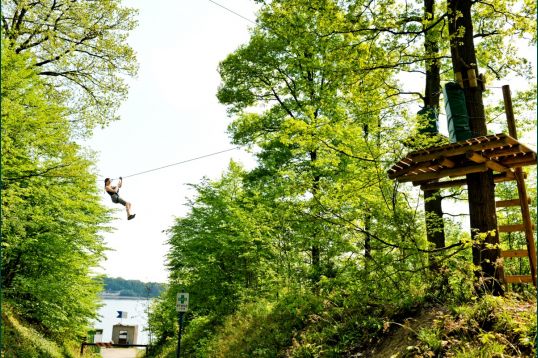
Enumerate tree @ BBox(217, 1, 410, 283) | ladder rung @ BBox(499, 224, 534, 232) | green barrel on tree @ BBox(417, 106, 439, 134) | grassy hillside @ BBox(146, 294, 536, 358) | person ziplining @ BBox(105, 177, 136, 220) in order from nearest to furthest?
1. grassy hillside @ BBox(146, 294, 536, 358)
2. ladder rung @ BBox(499, 224, 534, 232)
3. green barrel on tree @ BBox(417, 106, 439, 134)
4. person ziplining @ BBox(105, 177, 136, 220)
5. tree @ BBox(217, 1, 410, 283)

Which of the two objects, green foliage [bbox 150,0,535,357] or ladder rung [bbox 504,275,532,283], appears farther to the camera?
green foliage [bbox 150,0,535,357]

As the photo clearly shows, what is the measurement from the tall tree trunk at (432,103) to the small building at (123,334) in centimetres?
2957

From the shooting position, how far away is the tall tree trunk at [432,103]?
9148 millimetres

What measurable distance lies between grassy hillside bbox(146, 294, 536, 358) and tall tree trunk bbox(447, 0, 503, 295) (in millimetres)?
524

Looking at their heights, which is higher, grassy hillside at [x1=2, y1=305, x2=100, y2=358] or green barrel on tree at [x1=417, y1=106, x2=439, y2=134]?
green barrel on tree at [x1=417, y1=106, x2=439, y2=134]

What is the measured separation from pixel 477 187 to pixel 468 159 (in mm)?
724

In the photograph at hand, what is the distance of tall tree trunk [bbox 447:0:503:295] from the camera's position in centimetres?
693

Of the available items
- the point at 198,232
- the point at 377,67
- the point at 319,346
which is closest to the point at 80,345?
the point at 198,232

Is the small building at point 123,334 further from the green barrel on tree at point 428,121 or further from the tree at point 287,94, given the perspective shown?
the green barrel on tree at point 428,121

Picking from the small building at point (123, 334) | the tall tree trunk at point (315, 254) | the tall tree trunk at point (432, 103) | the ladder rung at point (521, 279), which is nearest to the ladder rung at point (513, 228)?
the ladder rung at point (521, 279)

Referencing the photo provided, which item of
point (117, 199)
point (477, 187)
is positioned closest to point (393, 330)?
point (477, 187)

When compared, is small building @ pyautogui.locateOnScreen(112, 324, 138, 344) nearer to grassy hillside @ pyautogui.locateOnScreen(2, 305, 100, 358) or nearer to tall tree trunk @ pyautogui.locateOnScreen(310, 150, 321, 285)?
grassy hillside @ pyautogui.locateOnScreen(2, 305, 100, 358)

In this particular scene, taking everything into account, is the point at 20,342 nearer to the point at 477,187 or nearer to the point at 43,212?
the point at 43,212

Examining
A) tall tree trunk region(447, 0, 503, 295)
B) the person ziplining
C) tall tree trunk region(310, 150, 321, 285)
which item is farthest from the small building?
tall tree trunk region(447, 0, 503, 295)
